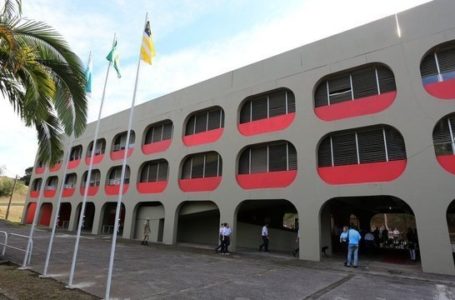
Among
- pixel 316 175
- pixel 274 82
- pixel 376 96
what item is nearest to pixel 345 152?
pixel 316 175

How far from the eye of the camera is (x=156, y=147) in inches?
872

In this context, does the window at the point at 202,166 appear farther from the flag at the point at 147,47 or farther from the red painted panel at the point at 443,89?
the red painted panel at the point at 443,89

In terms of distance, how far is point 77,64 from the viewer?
789 cm

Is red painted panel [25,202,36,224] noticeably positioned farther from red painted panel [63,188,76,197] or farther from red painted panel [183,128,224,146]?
red painted panel [183,128,224,146]

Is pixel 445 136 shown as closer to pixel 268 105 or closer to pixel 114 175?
pixel 268 105

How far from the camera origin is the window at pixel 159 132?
22547mm

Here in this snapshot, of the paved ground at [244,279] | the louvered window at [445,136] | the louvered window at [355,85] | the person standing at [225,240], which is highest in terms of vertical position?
the louvered window at [355,85]

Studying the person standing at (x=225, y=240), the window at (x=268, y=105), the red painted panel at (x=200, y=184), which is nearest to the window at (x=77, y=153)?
the red painted panel at (x=200, y=184)

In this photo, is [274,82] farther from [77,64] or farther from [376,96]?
[77,64]

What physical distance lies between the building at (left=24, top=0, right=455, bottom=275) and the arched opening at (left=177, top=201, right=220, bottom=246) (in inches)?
3.6

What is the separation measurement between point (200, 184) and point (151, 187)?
4868 mm

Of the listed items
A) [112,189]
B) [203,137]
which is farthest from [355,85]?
[112,189]

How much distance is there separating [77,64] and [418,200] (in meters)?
12.7

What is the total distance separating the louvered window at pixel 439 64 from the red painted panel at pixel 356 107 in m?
1.46
